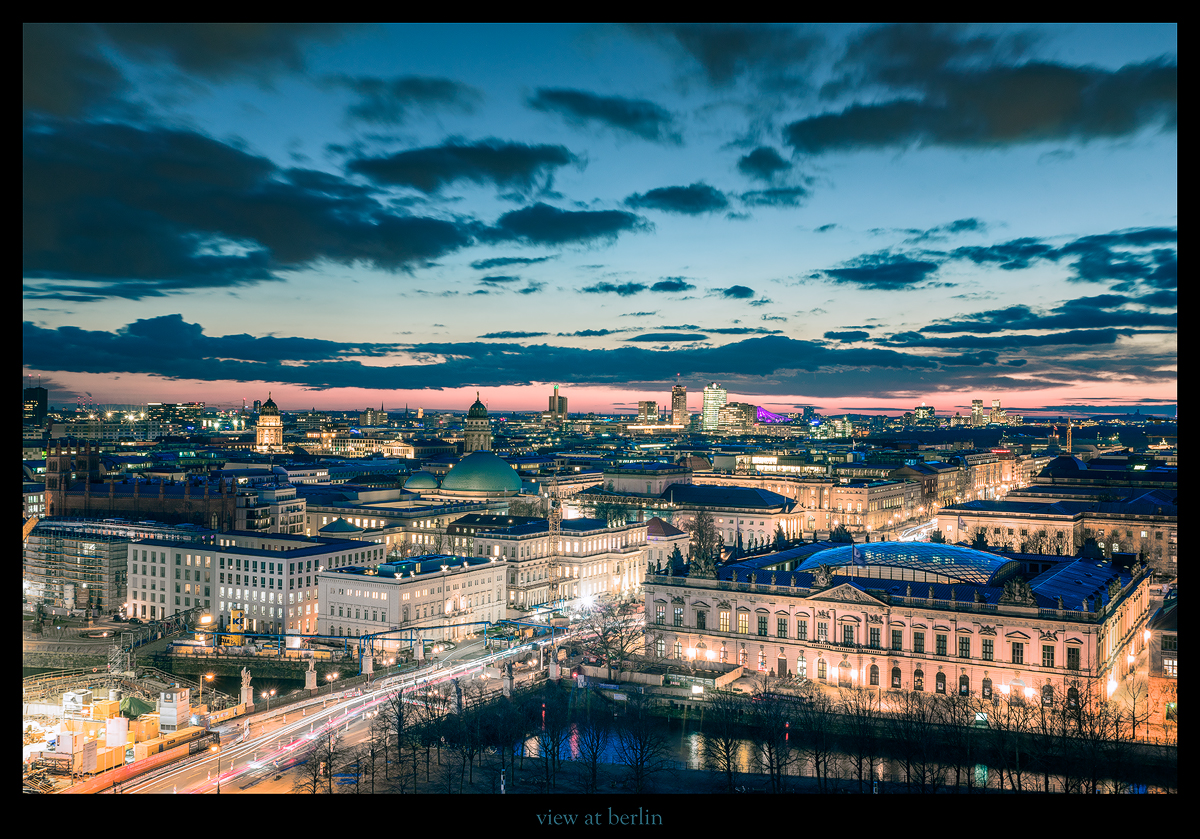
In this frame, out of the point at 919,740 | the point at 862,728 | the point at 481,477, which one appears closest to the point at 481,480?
the point at 481,477

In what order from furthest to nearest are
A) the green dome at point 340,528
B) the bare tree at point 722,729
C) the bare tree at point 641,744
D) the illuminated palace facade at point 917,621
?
the green dome at point 340,528
the illuminated palace facade at point 917,621
the bare tree at point 722,729
the bare tree at point 641,744

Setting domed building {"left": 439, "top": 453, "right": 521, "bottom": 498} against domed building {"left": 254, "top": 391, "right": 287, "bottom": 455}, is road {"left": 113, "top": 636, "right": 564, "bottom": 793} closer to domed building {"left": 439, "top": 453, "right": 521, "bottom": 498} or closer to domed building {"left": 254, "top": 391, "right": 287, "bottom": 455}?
domed building {"left": 439, "top": 453, "right": 521, "bottom": 498}

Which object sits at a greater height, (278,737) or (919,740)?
(919,740)

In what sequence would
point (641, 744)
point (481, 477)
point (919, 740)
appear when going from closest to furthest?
point (641, 744), point (919, 740), point (481, 477)

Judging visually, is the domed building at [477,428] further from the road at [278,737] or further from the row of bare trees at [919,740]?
the row of bare trees at [919,740]

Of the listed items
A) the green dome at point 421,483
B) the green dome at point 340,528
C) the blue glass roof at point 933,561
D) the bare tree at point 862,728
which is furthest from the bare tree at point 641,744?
the green dome at point 421,483

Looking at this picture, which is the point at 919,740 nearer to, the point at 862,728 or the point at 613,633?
the point at 862,728
